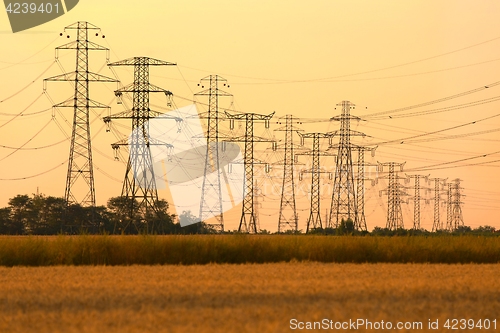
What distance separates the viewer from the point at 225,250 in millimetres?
43156

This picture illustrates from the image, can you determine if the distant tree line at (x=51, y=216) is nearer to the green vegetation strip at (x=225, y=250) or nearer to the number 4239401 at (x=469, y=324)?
the green vegetation strip at (x=225, y=250)

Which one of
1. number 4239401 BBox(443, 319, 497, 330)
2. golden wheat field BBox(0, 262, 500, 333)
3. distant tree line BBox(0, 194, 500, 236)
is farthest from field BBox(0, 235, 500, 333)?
distant tree line BBox(0, 194, 500, 236)

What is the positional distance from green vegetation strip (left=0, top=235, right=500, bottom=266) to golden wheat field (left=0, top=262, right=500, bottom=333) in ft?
26.2

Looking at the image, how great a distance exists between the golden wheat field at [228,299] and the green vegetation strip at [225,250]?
26.2 feet

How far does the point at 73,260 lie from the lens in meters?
40.7

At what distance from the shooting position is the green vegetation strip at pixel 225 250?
41094mm

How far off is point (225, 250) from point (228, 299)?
2007 cm

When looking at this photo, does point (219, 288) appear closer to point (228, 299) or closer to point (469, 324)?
point (228, 299)

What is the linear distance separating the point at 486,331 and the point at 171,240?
2640cm

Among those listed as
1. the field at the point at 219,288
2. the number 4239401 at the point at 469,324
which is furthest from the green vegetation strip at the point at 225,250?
the number 4239401 at the point at 469,324

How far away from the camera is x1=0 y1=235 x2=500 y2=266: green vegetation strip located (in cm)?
4109

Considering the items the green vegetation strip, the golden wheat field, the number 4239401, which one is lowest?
the number 4239401

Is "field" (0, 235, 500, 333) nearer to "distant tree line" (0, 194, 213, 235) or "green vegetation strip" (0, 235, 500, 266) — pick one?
"green vegetation strip" (0, 235, 500, 266)

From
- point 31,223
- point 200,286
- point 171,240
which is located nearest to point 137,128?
point 171,240
